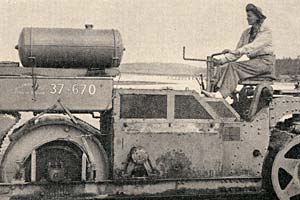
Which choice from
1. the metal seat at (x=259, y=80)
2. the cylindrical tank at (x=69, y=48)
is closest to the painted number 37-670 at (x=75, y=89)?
the cylindrical tank at (x=69, y=48)

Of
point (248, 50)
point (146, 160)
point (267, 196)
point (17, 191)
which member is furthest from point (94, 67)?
point (267, 196)

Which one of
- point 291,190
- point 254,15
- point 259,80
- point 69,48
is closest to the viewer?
point 69,48

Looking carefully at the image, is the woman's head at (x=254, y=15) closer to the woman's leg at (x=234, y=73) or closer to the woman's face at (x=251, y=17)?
the woman's face at (x=251, y=17)

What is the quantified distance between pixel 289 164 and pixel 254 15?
2.38 meters

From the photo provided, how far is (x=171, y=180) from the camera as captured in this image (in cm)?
783

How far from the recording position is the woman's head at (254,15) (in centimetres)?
880

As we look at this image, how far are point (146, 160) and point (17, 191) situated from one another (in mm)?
1752

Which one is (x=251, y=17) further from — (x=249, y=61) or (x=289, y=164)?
(x=289, y=164)

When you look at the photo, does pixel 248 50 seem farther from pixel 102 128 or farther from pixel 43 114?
pixel 43 114

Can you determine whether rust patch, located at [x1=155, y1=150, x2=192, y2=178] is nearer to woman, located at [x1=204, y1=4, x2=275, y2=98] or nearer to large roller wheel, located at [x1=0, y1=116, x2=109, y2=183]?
large roller wheel, located at [x1=0, y1=116, x2=109, y2=183]

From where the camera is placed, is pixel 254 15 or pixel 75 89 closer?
pixel 75 89

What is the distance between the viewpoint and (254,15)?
888cm

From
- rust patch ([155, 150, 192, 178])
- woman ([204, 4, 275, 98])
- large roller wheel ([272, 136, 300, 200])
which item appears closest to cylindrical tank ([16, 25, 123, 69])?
rust patch ([155, 150, 192, 178])

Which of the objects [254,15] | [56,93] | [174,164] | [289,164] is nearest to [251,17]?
[254,15]
